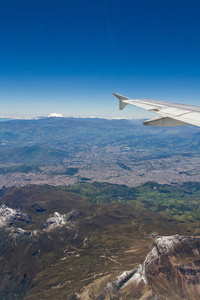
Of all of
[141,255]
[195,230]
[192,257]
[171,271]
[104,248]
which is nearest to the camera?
[171,271]

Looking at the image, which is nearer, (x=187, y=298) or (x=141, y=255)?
(x=187, y=298)

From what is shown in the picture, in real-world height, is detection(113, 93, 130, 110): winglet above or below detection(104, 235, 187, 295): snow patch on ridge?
above

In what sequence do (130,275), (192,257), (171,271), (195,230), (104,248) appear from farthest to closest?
(195,230), (104,248), (192,257), (171,271), (130,275)

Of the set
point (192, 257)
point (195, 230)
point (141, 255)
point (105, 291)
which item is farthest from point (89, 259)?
point (195, 230)

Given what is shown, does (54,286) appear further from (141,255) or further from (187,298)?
(187,298)

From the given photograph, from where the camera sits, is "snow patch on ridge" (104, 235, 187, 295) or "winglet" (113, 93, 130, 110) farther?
"snow patch on ridge" (104, 235, 187, 295)

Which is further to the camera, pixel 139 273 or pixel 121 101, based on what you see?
pixel 139 273

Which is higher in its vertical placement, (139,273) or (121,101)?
(121,101)

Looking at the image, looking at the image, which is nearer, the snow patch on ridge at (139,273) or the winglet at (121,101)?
the winglet at (121,101)

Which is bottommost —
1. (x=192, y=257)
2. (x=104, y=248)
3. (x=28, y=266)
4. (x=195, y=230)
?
(x=28, y=266)

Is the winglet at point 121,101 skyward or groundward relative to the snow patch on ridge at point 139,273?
skyward

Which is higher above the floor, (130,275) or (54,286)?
(130,275)
